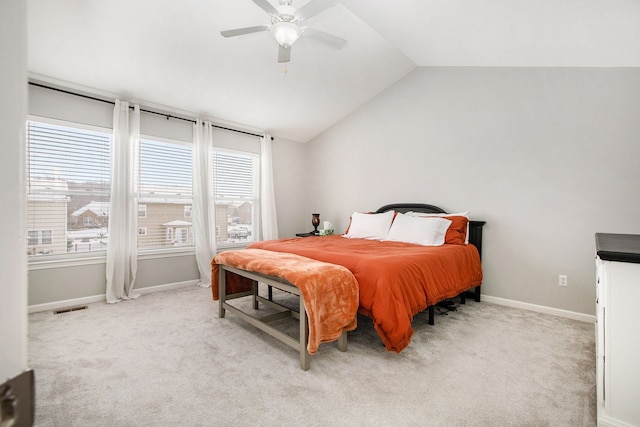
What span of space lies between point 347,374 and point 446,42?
132 inches

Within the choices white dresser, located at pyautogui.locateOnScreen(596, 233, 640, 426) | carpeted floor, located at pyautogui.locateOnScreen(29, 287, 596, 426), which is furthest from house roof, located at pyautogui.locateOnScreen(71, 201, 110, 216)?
white dresser, located at pyautogui.locateOnScreen(596, 233, 640, 426)

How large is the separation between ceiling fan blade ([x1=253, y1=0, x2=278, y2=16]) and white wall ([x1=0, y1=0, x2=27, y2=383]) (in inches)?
77.4

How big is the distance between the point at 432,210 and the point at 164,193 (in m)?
3.59

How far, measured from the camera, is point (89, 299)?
11.3 feet

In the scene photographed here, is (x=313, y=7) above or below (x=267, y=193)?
above

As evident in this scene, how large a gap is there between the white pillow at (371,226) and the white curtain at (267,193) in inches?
57.0

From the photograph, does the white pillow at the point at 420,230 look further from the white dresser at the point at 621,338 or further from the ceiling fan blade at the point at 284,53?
the ceiling fan blade at the point at 284,53

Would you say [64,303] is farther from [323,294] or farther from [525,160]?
[525,160]

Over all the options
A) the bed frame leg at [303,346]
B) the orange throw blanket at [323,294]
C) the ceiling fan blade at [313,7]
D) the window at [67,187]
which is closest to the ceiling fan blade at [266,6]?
the ceiling fan blade at [313,7]

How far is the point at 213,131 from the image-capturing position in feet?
14.9

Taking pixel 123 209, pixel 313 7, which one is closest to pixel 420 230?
pixel 313 7

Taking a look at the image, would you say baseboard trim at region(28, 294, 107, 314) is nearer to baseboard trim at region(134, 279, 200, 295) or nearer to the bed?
baseboard trim at region(134, 279, 200, 295)

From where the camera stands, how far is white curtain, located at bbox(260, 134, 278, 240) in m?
5.02

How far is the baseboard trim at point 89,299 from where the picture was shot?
3.15m
